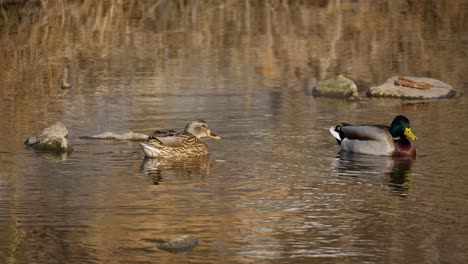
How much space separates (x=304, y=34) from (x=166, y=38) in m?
2.98

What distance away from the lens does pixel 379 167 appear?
15500 mm

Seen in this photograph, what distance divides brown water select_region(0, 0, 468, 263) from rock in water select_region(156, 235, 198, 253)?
9 centimetres

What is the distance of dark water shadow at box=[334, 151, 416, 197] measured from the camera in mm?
14407

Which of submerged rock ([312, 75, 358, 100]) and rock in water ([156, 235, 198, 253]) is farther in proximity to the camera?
submerged rock ([312, 75, 358, 100])

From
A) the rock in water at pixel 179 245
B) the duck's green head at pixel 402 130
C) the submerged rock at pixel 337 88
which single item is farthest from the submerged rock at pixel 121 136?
the rock in water at pixel 179 245

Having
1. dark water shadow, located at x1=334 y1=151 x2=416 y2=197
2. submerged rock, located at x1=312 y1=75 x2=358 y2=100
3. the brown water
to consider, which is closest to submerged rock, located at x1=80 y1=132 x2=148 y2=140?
the brown water

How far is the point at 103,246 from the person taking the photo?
1116 cm

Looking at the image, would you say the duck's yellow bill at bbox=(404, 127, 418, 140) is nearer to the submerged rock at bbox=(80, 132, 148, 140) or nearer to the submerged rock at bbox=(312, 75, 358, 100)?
the submerged rock at bbox=(80, 132, 148, 140)

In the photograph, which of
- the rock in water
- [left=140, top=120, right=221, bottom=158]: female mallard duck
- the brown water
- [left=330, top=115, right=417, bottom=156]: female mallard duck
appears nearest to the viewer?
the rock in water

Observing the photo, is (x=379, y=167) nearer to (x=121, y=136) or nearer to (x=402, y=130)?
(x=402, y=130)

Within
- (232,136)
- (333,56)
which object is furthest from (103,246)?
(333,56)

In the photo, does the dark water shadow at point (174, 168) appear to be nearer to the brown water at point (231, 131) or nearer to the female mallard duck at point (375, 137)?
the brown water at point (231, 131)

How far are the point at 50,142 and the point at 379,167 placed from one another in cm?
405

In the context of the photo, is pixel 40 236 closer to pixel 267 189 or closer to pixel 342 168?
pixel 267 189
